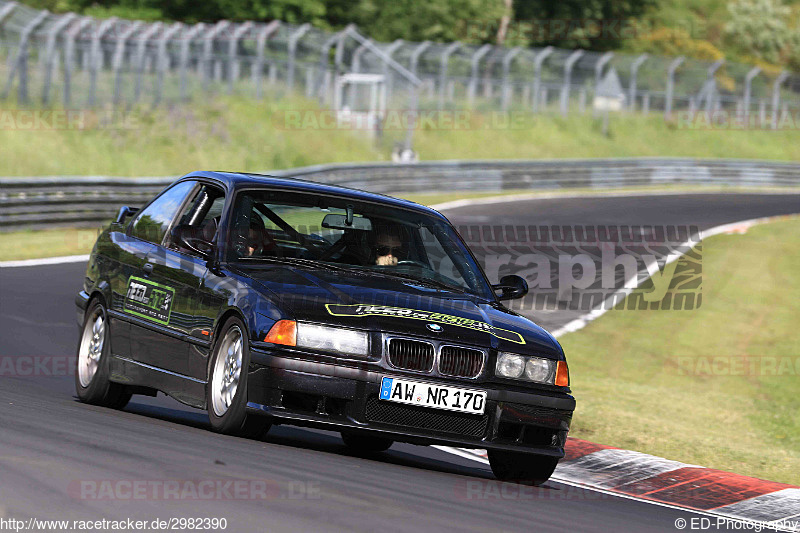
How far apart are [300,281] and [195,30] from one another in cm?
2991

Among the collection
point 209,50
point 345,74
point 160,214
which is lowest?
point 345,74

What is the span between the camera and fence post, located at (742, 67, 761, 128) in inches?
2039

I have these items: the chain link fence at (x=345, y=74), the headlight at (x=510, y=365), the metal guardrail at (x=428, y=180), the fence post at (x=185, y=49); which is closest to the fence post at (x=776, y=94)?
the chain link fence at (x=345, y=74)

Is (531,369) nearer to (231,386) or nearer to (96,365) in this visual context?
(231,386)

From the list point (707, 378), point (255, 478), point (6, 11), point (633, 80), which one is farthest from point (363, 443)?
point (633, 80)

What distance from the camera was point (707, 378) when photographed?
544 inches

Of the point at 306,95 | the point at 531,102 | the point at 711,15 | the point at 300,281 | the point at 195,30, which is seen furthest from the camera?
the point at 711,15

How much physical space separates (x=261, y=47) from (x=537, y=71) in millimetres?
13319

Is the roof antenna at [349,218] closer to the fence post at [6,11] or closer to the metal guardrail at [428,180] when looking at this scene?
the metal guardrail at [428,180]

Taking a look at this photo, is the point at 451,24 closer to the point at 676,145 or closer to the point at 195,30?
the point at 676,145

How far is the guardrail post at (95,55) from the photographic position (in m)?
31.7

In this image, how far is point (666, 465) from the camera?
8.78 metres

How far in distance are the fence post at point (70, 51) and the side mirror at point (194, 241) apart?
2464 cm

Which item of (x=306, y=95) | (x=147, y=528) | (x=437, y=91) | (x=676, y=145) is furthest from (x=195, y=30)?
(x=147, y=528)
